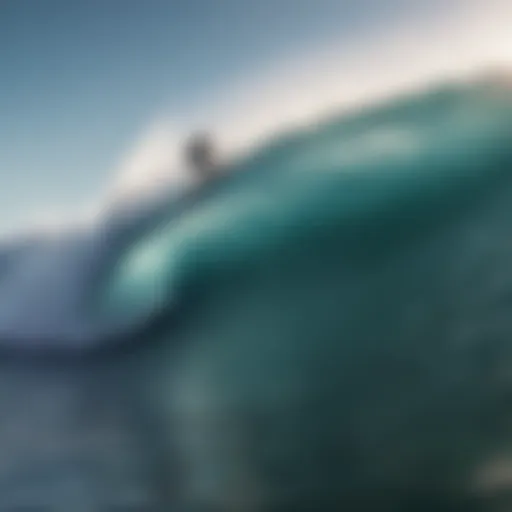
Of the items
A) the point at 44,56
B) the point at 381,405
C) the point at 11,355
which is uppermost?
the point at 44,56

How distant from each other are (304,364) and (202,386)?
0.14 m

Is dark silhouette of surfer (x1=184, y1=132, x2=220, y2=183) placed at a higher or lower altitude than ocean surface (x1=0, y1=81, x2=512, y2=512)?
higher

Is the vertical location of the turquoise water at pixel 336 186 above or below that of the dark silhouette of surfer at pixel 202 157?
below

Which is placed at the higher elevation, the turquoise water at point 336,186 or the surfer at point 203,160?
the surfer at point 203,160

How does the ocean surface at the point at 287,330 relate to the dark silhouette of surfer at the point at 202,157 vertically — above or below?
below

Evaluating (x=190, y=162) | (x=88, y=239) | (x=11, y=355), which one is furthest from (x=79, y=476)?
(x=190, y=162)

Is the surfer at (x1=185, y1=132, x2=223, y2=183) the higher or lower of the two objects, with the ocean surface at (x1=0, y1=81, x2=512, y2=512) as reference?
higher

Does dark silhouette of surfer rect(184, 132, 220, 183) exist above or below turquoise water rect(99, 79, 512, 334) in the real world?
above

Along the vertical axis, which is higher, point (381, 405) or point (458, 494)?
point (381, 405)

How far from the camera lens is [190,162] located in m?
1.26

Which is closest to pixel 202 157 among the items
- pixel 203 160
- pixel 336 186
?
pixel 203 160

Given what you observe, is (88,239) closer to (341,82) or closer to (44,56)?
(44,56)

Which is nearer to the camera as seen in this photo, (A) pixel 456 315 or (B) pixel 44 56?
(A) pixel 456 315

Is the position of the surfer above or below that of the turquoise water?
above
